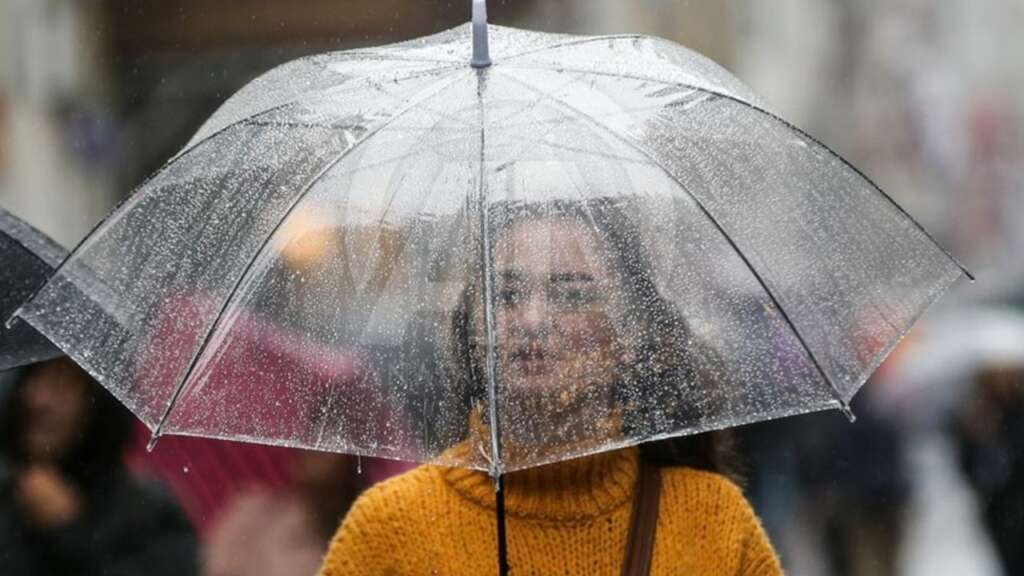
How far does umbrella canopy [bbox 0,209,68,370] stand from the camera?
362cm

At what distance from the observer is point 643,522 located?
132 inches

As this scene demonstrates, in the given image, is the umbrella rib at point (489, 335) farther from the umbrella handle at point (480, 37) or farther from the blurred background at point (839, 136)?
the blurred background at point (839, 136)

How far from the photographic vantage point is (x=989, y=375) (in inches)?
259

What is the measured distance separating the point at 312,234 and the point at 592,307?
1.50 feet

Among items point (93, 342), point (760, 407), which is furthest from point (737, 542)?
point (93, 342)

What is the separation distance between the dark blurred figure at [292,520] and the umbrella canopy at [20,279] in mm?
1955

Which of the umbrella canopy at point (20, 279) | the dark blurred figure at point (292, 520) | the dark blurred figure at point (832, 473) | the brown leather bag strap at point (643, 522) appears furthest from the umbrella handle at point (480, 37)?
the dark blurred figure at point (832, 473)

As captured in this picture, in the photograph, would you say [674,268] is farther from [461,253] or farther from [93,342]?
[93,342]

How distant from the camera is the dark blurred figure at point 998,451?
20.3 ft

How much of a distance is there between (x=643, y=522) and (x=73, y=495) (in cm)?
225

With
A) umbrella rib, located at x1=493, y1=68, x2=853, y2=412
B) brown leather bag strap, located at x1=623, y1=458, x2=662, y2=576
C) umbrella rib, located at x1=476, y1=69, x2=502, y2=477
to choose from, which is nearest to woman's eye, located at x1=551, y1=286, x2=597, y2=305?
umbrella rib, located at x1=476, y1=69, x2=502, y2=477

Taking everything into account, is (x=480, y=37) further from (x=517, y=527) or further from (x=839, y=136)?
(x=839, y=136)

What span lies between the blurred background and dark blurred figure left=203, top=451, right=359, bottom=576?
1375 mm

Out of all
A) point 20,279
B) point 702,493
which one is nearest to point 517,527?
point 702,493
